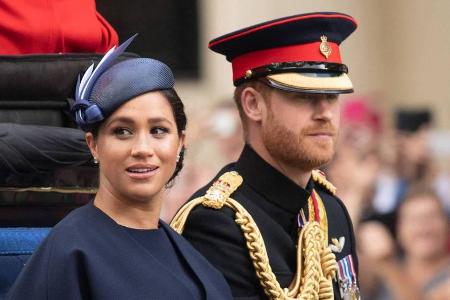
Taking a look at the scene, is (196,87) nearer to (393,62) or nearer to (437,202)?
(393,62)

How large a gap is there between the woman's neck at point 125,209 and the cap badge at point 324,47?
0.98 m

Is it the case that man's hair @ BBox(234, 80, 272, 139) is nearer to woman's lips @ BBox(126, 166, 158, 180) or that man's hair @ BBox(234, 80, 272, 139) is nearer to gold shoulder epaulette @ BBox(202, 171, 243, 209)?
gold shoulder epaulette @ BBox(202, 171, 243, 209)

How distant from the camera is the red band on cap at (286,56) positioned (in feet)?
17.1

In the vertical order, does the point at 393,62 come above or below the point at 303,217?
below

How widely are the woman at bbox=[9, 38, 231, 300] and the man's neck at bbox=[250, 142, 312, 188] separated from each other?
1.96 feet

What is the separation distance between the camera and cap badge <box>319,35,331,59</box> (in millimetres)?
5258

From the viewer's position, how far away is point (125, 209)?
4531 mm

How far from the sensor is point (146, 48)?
53.8ft

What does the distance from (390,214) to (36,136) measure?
18.3 feet

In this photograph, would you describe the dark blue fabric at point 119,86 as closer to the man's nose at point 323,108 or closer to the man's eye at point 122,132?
the man's eye at point 122,132

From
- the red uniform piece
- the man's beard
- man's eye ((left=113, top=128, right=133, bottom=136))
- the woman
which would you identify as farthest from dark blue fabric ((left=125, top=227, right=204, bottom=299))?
the red uniform piece

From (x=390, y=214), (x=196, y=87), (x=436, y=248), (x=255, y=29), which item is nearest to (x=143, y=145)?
(x=255, y=29)

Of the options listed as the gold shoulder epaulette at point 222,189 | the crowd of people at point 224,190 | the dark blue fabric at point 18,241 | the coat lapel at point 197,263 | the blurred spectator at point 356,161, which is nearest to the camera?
the crowd of people at point 224,190

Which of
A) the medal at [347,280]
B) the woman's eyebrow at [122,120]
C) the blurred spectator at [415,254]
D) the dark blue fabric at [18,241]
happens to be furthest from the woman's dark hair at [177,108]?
the blurred spectator at [415,254]
